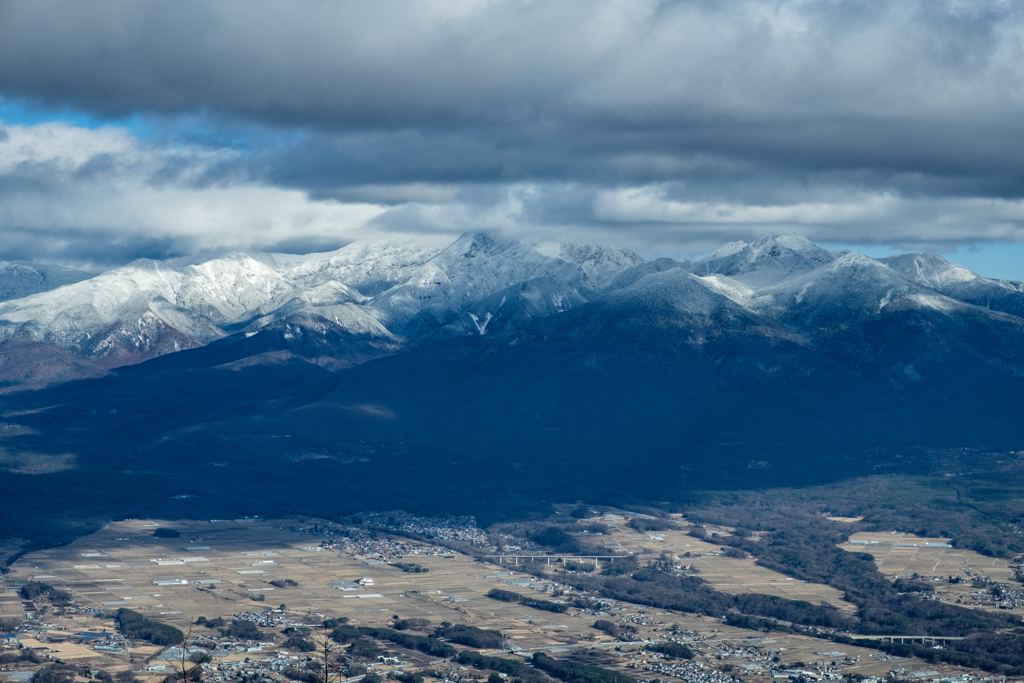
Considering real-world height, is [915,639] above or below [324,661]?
below

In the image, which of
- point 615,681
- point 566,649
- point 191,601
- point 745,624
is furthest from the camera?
point 191,601

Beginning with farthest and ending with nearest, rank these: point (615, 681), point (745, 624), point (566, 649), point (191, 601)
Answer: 1. point (191, 601)
2. point (745, 624)
3. point (566, 649)
4. point (615, 681)

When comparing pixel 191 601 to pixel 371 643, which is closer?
pixel 371 643

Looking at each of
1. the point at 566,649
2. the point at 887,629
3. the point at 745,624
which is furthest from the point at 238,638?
the point at 887,629

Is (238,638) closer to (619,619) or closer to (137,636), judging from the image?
(137,636)

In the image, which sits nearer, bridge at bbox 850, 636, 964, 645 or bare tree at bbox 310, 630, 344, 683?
bare tree at bbox 310, 630, 344, 683

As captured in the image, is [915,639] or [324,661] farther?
[915,639]

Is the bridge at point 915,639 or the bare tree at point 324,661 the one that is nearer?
the bare tree at point 324,661

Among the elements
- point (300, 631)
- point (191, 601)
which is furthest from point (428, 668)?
point (191, 601)

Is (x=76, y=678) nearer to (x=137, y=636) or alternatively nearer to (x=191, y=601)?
(x=137, y=636)
